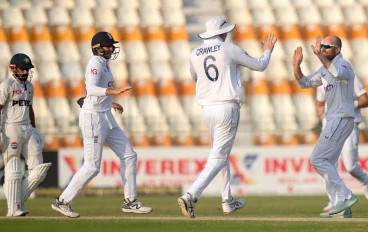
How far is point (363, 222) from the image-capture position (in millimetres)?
9906

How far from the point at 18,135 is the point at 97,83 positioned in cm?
137

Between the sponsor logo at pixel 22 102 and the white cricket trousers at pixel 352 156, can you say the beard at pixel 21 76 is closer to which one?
the sponsor logo at pixel 22 102

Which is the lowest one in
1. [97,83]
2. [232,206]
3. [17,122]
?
[232,206]

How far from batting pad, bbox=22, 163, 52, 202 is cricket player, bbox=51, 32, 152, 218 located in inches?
22.9

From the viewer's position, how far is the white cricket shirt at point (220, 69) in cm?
1041

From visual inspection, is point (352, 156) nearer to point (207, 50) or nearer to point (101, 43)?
point (207, 50)

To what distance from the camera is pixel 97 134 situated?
11016 mm

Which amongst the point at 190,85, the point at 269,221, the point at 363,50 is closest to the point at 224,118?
the point at 269,221

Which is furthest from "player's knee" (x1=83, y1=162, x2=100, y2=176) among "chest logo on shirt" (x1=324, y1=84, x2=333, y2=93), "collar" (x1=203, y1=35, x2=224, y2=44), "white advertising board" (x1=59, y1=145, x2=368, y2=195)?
"white advertising board" (x1=59, y1=145, x2=368, y2=195)

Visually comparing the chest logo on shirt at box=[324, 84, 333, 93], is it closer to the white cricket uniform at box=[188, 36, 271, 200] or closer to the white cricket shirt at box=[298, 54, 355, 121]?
the white cricket shirt at box=[298, 54, 355, 121]

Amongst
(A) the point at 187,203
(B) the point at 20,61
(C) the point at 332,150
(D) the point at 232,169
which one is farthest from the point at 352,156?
(D) the point at 232,169

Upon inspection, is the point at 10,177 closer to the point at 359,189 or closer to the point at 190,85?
the point at 359,189

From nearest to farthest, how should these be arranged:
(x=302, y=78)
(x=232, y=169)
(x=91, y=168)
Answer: (x=302, y=78) < (x=91, y=168) < (x=232, y=169)

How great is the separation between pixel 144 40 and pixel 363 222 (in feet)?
54.6
